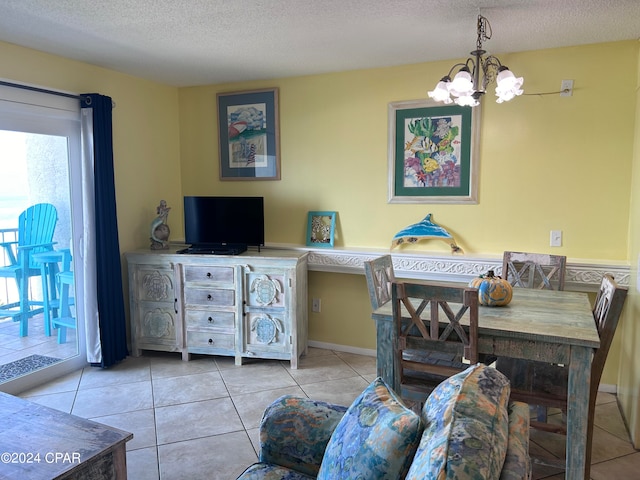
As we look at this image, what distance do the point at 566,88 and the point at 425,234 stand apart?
1.41 m

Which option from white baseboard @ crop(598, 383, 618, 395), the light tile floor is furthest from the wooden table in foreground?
white baseboard @ crop(598, 383, 618, 395)

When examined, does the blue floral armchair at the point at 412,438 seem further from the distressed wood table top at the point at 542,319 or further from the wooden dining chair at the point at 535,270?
the wooden dining chair at the point at 535,270

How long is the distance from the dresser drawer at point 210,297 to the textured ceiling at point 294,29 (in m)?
1.77

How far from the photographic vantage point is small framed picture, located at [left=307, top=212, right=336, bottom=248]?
13.2ft

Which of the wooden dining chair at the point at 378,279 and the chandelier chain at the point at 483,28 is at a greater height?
the chandelier chain at the point at 483,28

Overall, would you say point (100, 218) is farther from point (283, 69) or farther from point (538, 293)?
point (538, 293)

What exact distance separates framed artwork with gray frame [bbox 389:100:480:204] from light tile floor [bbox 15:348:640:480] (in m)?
1.47

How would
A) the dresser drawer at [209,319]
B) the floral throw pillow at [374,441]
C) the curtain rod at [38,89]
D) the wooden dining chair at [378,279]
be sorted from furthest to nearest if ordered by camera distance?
the dresser drawer at [209,319] → the curtain rod at [38,89] → the wooden dining chair at [378,279] → the floral throw pillow at [374,441]

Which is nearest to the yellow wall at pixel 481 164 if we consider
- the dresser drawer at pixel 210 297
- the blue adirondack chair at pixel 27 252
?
the dresser drawer at pixel 210 297

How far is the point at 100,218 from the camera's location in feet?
11.7

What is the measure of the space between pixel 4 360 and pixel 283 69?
116 inches

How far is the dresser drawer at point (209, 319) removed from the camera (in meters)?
3.80

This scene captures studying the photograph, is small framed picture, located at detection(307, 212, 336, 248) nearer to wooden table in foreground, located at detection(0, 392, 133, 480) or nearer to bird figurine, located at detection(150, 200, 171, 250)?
bird figurine, located at detection(150, 200, 171, 250)

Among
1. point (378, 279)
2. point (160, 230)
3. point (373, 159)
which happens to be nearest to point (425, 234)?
point (373, 159)
